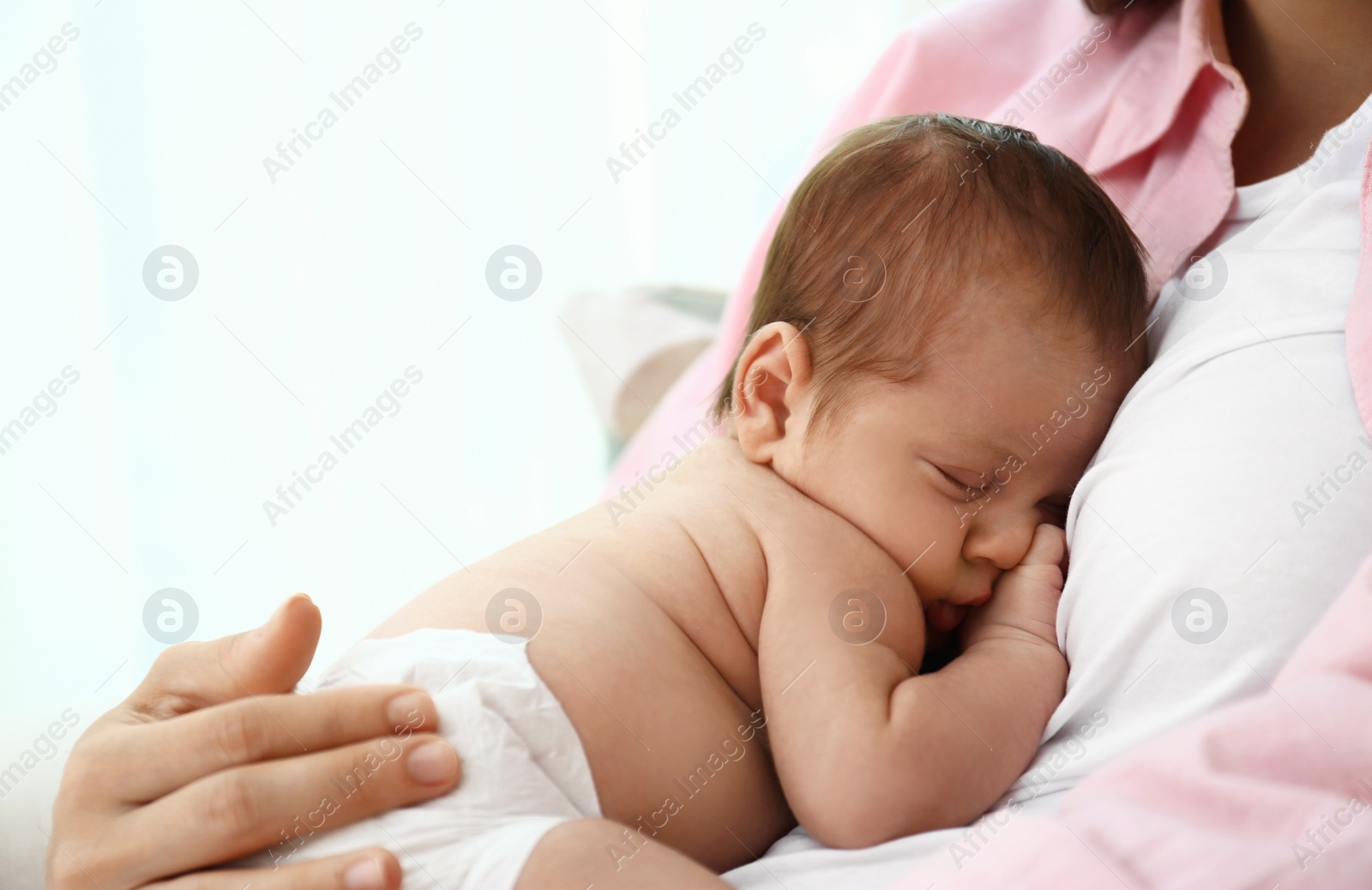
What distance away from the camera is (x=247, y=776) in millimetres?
688

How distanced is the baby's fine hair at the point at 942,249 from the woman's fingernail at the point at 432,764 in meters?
0.48

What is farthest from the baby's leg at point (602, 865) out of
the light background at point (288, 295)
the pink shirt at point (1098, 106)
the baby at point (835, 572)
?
the light background at point (288, 295)

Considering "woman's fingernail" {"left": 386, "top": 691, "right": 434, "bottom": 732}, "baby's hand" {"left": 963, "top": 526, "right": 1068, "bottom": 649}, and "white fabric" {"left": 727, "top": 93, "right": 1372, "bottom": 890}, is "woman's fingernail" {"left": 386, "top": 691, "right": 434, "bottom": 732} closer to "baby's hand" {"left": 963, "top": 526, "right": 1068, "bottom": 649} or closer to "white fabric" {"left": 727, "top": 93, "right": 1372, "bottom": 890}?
"white fabric" {"left": 727, "top": 93, "right": 1372, "bottom": 890}

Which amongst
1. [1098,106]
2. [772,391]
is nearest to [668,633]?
[772,391]

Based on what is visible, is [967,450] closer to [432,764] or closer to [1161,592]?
[1161,592]

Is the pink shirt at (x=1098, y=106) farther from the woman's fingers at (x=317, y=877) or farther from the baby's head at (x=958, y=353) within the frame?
the woman's fingers at (x=317, y=877)

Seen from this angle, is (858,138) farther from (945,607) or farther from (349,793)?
(349,793)

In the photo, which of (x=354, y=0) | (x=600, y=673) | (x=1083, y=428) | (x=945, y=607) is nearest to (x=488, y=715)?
(x=600, y=673)

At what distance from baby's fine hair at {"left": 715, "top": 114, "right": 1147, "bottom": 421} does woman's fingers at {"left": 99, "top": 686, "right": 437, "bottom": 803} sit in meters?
0.50

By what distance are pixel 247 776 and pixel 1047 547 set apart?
0.72 meters

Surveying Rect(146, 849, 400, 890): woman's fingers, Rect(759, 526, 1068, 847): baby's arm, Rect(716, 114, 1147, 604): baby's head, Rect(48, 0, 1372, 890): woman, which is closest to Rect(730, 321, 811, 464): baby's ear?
Rect(716, 114, 1147, 604): baby's head

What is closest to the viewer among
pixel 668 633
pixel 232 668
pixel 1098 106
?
pixel 232 668

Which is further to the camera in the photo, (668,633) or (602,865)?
(668,633)

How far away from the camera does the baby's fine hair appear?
3.15ft
